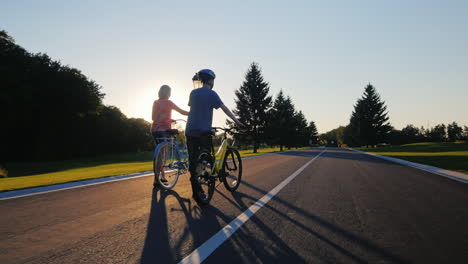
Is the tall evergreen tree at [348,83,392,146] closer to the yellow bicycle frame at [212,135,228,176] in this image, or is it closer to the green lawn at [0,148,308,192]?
the green lawn at [0,148,308,192]

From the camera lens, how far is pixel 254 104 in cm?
4222

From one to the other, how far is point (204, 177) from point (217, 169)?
1.53 ft

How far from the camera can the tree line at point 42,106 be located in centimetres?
2797

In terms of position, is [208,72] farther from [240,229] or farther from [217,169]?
[240,229]

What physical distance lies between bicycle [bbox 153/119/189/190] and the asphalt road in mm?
406

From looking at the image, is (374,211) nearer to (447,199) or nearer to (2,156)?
(447,199)

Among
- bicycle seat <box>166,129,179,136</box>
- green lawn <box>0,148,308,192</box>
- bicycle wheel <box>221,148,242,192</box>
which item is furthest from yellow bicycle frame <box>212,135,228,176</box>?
green lawn <box>0,148,308,192</box>

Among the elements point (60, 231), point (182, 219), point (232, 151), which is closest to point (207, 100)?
point (232, 151)

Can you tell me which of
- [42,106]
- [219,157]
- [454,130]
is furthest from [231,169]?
[454,130]

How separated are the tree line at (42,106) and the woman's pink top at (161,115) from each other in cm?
2790

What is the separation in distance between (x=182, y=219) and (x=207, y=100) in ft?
6.91

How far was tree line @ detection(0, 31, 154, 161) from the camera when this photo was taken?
27969 mm

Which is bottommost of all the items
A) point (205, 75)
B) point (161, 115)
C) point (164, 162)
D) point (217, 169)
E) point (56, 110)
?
point (217, 169)

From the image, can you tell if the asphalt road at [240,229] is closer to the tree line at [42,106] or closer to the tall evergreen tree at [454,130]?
the tree line at [42,106]
